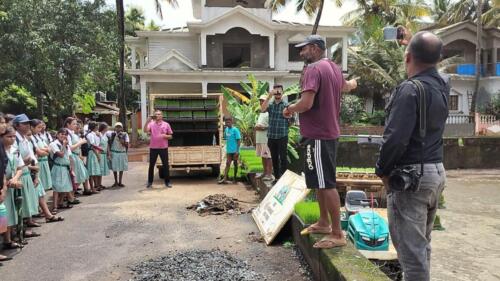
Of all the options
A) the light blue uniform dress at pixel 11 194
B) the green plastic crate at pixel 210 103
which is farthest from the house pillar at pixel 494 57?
the light blue uniform dress at pixel 11 194

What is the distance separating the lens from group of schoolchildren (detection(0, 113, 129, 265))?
20.1ft

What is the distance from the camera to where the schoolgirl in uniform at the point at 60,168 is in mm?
8523

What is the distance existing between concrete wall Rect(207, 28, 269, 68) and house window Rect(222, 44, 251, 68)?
0.48 metres

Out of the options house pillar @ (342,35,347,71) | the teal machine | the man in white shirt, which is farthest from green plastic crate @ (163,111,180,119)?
house pillar @ (342,35,347,71)

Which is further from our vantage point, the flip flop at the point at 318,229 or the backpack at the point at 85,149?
the backpack at the point at 85,149

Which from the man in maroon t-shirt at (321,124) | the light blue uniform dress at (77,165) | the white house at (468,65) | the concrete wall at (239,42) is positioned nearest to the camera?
the man in maroon t-shirt at (321,124)

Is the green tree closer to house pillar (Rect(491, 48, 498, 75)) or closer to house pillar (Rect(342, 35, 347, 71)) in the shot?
house pillar (Rect(342, 35, 347, 71))

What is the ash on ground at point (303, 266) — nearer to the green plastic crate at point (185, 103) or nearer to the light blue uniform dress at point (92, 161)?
the light blue uniform dress at point (92, 161)

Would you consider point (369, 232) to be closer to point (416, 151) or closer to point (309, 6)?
point (416, 151)

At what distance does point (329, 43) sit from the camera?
2906 centimetres

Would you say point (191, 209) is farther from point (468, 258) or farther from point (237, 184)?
point (468, 258)

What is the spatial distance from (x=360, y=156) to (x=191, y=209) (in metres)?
10.7

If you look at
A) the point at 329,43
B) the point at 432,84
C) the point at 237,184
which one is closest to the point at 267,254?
the point at 432,84

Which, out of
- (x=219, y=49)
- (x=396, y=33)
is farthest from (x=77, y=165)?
(x=219, y=49)
